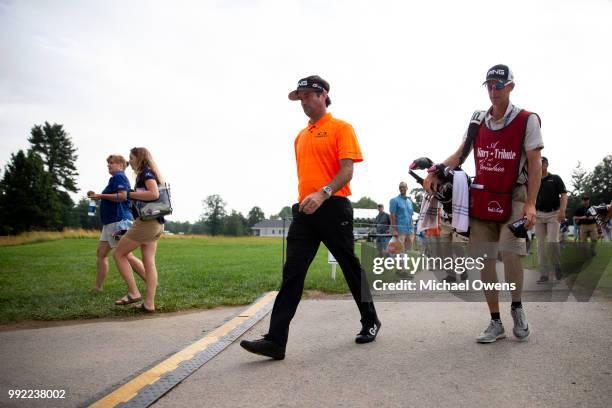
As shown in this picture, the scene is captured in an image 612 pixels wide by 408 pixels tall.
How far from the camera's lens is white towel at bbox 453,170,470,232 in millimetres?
4477

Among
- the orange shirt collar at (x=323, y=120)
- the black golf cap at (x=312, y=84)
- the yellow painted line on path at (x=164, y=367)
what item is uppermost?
the black golf cap at (x=312, y=84)

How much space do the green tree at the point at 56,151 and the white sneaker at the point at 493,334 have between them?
348ft

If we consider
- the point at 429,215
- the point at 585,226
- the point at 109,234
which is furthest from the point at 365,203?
the point at 429,215

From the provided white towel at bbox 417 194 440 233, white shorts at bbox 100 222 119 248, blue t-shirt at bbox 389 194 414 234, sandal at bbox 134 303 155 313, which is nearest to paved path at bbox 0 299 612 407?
sandal at bbox 134 303 155 313

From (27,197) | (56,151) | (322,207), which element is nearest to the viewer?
(322,207)

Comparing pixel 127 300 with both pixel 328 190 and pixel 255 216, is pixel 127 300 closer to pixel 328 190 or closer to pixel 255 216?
pixel 328 190

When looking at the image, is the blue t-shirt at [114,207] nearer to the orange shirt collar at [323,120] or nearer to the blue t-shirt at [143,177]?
the blue t-shirt at [143,177]

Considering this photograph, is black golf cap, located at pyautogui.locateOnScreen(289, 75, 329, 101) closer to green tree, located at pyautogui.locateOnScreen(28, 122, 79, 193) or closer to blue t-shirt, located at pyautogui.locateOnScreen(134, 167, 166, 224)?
blue t-shirt, located at pyautogui.locateOnScreen(134, 167, 166, 224)

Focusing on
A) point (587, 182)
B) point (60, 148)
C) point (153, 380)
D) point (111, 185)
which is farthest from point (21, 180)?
point (587, 182)

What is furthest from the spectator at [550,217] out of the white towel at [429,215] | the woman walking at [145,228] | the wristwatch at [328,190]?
the woman walking at [145,228]

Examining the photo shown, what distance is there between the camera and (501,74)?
433 centimetres

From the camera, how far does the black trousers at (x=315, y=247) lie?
413 centimetres

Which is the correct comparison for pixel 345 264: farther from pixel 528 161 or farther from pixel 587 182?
pixel 587 182

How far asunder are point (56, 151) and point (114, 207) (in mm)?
105122
